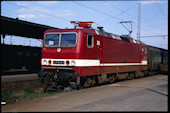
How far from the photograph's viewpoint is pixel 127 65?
1827 centimetres

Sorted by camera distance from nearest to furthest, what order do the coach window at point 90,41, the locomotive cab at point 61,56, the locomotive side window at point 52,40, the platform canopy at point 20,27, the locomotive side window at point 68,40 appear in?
the locomotive cab at point 61,56
the locomotive side window at point 68,40
the coach window at point 90,41
the locomotive side window at point 52,40
the platform canopy at point 20,27

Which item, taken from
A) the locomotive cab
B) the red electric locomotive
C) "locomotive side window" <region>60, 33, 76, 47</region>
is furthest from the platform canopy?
"locomotive side window" <region>60, 33, 76, 47</region>

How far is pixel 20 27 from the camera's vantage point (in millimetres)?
22469

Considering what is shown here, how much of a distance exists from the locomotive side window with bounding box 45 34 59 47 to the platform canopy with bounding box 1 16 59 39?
6830 millimetres

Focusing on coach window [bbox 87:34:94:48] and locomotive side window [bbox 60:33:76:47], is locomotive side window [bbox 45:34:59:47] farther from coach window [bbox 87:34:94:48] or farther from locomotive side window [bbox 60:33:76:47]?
coach window [bbox 87:34:94:48]

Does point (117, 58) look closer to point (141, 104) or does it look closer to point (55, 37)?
point (55, 37)

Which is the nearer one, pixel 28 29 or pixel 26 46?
pixel 28 29

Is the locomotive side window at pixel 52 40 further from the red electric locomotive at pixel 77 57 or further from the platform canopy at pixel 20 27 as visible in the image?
the platform canopy at pixel 20 27

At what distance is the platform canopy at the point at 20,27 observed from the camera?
19.8 meters

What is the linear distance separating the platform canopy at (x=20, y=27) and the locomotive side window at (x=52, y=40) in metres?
6.83

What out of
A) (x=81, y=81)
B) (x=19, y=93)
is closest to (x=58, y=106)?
(x=81, y=81)

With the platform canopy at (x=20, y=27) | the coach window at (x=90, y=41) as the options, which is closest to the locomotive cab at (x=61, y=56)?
the coach window at (x=90, y=41)

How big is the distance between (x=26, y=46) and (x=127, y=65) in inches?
585

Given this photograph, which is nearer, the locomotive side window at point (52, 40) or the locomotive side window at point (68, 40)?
the locomotive side window at point (68, 40)
